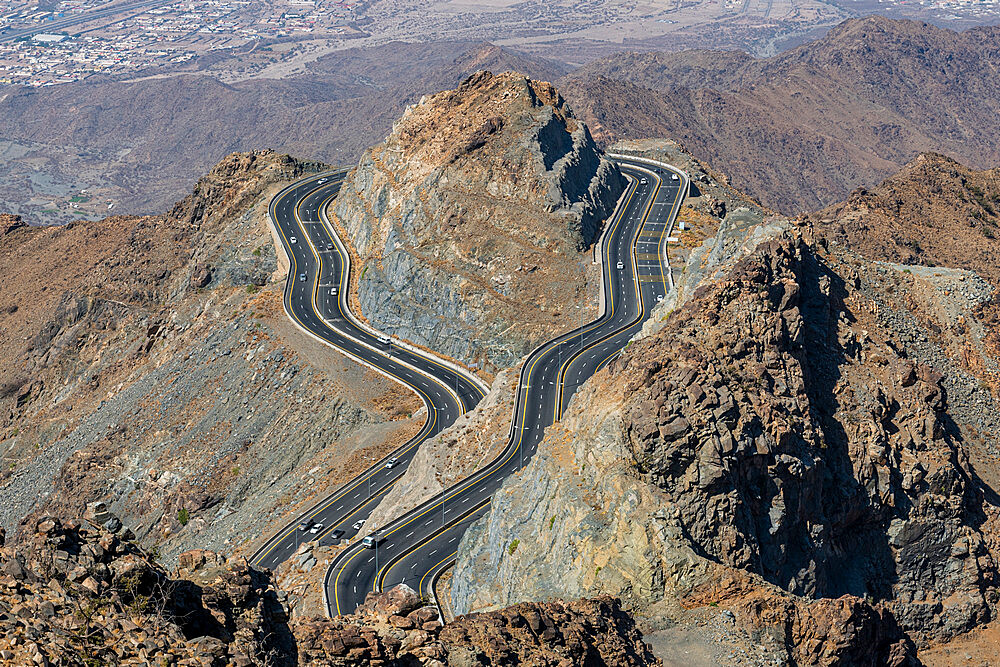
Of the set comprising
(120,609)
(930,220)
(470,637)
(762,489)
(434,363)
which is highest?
(120,609)

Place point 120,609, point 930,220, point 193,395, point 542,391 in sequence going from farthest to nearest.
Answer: point 930,220, point 193,395, point 542,391, point 120,609

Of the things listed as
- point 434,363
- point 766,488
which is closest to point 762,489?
point 766,488

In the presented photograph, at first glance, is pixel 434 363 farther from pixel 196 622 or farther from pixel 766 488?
pixel 196 622

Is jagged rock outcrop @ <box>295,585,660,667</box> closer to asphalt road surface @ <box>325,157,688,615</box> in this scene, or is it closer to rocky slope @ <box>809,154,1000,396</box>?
asphalt road surface @ <box>325,157,688,615</box>

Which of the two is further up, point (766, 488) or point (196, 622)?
point (196, 622)

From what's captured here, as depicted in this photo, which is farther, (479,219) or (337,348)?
(479,219)

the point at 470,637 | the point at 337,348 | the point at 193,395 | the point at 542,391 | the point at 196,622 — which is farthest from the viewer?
the point at 337,348
